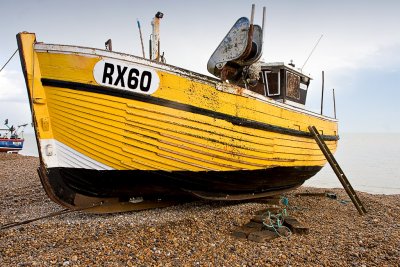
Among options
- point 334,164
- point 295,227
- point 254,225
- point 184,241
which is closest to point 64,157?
point 184,241

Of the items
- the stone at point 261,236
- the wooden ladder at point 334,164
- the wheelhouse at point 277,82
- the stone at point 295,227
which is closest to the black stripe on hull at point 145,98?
the stone at point 295,227

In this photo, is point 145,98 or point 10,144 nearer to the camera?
A: point 145,98

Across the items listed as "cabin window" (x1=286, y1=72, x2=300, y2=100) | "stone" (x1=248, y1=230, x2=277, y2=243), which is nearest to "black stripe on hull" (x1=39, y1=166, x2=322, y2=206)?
"stone" (x1=248, y1=230, x2=277, y2=243)

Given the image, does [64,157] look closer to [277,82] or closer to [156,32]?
[156,32]

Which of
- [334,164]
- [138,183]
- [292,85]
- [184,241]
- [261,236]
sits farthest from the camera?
[292,85]

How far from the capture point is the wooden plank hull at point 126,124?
470 cm

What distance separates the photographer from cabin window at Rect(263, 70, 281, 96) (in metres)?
8.29

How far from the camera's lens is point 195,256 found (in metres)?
3.70

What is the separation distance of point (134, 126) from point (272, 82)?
4773 millimetres

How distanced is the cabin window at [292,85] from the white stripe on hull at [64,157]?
5586mm

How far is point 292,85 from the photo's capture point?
8.65 m

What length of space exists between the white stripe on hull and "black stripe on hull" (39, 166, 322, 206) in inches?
3.5

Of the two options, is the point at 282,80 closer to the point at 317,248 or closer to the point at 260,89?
the point at 260,89

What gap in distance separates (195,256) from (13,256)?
7.18 feet
